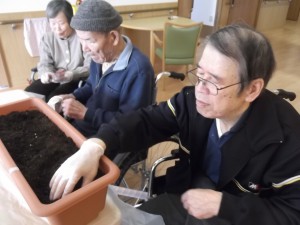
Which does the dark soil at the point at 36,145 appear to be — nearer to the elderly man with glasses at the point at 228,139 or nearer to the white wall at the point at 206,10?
the elderly man with glasses at the point at 228,139

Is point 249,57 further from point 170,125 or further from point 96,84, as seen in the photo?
point 96,84

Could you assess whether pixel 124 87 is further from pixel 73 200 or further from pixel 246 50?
pixel 73 200

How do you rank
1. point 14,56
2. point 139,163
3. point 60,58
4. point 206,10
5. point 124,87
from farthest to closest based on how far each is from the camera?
point 206,10 → point 14,56 → point 60,58 → point 139,163 → point 124,87

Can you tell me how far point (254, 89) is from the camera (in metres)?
0.78

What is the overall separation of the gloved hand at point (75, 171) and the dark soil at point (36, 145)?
25 millimetres

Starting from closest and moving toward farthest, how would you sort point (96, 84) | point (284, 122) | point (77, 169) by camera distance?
point (77, 169) < point (284, 122) < point (96, 84)

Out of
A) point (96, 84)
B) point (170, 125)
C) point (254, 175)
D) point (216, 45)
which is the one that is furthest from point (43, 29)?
point (254, 175)

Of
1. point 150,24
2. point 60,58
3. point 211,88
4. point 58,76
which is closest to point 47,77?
point 58,76

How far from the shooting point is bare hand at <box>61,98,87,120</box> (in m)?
1.18

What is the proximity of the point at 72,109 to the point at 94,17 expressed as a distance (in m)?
0.42

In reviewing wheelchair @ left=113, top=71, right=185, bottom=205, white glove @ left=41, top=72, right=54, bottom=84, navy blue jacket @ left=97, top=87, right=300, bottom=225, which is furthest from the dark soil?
white glove @ left=41, top=72, right=54, bottom=84

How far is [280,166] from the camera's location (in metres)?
0.76

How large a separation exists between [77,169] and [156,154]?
1447 millimetres

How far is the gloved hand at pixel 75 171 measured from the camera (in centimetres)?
54
